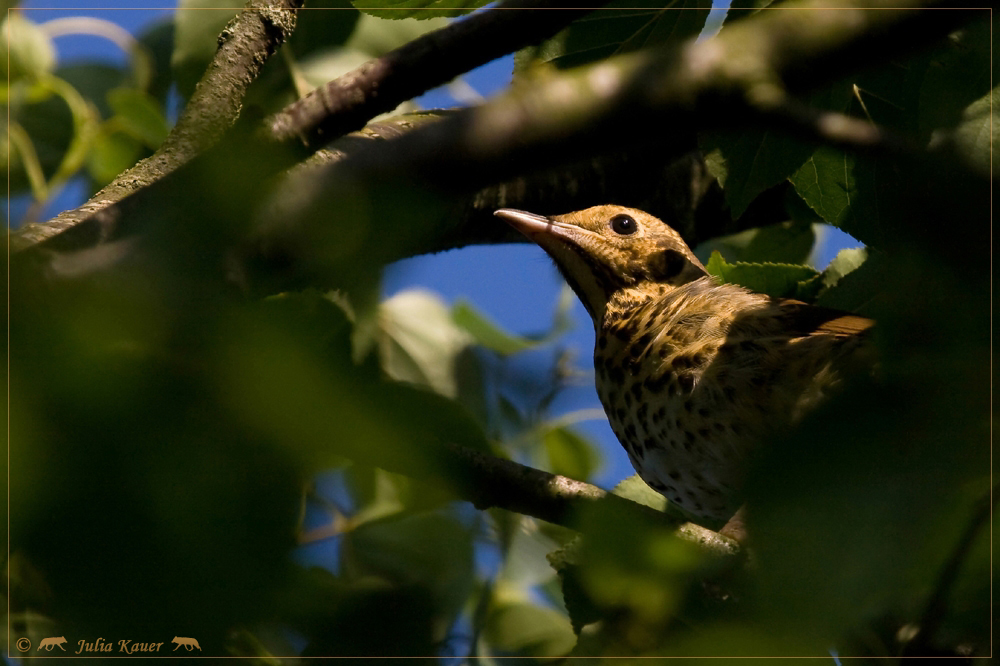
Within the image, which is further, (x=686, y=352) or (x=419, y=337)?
(x=419, y=337)

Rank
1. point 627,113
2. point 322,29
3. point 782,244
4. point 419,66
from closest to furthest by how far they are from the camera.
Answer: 1. point 627,113
2. point 419,66
3. point 322,29
4. point 782,244

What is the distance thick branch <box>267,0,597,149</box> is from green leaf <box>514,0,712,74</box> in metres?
0.80

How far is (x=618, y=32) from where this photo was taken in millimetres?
2238

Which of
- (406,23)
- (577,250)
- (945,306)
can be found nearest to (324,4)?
(406,23)

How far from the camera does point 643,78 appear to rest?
0.94 m

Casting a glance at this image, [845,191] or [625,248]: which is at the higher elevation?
[845,191]

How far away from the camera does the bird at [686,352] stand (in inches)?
96.6

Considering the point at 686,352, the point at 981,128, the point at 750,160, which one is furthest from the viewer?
the point at 686,352

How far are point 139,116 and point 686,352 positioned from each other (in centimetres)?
188

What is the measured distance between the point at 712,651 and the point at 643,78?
0.55 meters

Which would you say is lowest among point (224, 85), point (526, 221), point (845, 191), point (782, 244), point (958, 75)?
point (782, 244)

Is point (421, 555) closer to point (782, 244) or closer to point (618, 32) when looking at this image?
point (618, 32)

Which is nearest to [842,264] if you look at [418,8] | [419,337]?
[419,337]

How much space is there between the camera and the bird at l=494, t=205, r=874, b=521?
96.6 inches
